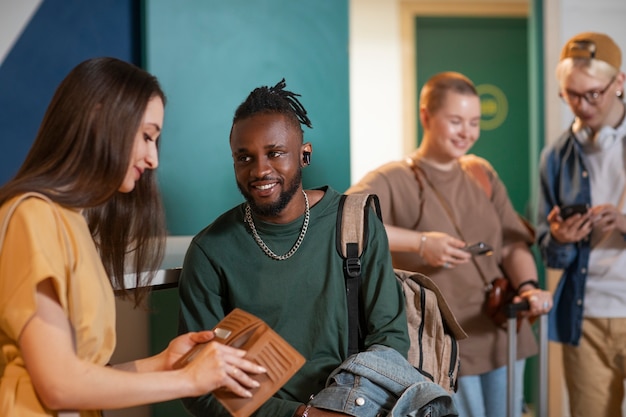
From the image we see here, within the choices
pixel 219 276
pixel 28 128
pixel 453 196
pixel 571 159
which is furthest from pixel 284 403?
pixel 571 159

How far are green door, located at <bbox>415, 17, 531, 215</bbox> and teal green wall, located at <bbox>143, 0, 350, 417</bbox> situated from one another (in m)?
2.55

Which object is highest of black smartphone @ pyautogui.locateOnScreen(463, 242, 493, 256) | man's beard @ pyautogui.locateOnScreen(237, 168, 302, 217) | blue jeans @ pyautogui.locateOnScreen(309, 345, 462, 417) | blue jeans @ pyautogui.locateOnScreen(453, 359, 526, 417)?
man's beard @ pyautogui.locateOnScreen(237, 168, 302, 217)

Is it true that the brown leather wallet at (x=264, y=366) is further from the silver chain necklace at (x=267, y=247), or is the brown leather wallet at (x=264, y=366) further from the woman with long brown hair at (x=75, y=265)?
the silver chain necklace at (x=267, y=247)

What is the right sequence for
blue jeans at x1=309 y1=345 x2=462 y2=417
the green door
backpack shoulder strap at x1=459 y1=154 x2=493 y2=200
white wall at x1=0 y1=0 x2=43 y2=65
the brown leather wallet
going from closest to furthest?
the brown leather wallet, blue jeans at x1=309 y1=345 x2=462 y2=417, white wall at x1=0 y1=0 x2=43 y2=65, backpack shoulder strap at x1=459 y1=154 x2=493 y2=200, the green door

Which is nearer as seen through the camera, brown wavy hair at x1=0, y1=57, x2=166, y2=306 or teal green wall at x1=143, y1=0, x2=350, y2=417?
brown wavy hair at x1=0, y1=57, x2=166, y2=306

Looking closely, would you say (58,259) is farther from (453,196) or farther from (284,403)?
(453,196)

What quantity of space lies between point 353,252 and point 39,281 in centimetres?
96

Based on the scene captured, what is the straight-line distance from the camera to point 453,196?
333cm

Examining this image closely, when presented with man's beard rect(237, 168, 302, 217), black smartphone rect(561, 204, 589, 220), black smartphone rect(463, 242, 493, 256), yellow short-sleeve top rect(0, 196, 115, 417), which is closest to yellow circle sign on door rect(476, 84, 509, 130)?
black smartphone rect(561, 204, 589, 220)

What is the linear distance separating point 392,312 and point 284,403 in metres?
0.39

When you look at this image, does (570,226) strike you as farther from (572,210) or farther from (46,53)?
(46,53)

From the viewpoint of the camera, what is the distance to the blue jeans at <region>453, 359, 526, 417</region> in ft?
10.8

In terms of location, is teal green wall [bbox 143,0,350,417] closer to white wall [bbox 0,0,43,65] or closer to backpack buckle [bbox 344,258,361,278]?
white wall [bbox 0,0,43,65]

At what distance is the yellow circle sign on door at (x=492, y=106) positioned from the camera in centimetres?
591
